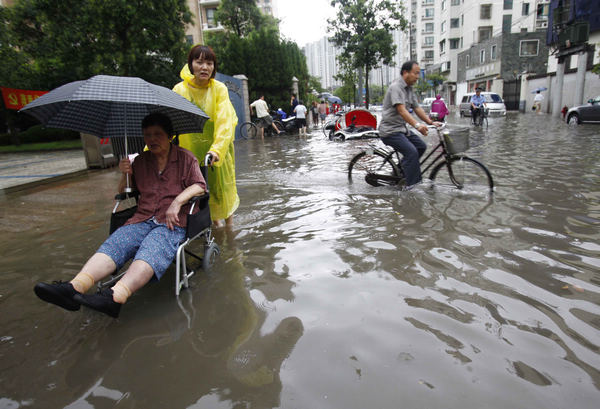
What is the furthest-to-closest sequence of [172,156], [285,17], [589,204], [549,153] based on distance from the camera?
[285,17] → [549,153] → [589,204] → [172,156]

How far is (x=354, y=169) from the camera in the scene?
7.68m

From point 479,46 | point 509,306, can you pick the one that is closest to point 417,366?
point 509,306

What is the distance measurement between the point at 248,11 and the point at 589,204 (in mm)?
29059

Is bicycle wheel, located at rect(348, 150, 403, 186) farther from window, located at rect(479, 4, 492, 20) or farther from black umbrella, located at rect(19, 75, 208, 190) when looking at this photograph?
window, located at rect(479, 4, 492, 20)

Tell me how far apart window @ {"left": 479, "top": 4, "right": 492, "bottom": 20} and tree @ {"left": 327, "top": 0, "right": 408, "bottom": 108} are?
98.4 ft

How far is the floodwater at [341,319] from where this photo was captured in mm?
2074

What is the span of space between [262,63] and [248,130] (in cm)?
480

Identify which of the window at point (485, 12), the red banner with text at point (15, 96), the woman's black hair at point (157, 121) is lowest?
the woman's black hair at point (157, 121)

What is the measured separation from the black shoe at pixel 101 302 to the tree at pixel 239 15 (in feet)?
94.7

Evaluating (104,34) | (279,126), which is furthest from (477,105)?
(104,34)

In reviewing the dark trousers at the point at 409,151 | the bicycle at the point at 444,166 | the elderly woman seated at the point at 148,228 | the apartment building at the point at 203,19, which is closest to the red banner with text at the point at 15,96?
the bicycle at the point at 444,166

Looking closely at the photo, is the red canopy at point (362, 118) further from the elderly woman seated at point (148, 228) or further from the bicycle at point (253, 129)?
the elderly woman seated at point (148, 228)

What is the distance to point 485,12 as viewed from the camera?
2007 inches

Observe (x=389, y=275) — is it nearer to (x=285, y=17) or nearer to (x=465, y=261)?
(x=465, y=261)
